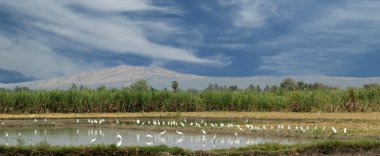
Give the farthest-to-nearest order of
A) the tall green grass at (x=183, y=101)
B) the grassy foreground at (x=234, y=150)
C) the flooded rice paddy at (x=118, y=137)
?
the tall green grass at (x=183, y=101)
the flooded rice paddy at (x=118, y=137)
the grassy foreground at (x=234, y=150)

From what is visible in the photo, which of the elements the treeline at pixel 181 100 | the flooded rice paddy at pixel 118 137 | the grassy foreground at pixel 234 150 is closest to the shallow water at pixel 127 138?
the flooded rice paddy at pixel 118 137

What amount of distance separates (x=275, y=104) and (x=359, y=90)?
788 cm

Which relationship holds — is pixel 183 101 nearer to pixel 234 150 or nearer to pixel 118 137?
pixel 118 137

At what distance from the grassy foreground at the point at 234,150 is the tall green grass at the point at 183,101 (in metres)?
30.0

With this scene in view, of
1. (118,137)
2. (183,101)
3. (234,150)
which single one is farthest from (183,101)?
(234,150)

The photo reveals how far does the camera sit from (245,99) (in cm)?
5019

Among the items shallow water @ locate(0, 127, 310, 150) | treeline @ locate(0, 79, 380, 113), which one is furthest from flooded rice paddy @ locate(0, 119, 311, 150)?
treeline @ locate(0, 79, 380, 113)

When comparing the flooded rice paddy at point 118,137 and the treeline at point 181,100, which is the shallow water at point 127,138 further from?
the treeline at point 181,100

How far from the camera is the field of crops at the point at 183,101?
149ft

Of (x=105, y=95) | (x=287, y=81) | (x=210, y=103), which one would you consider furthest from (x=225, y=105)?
(x=287, y=81)

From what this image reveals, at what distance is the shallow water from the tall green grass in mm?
16522

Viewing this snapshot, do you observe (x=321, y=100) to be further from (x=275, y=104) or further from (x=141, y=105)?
(x=141, y=105)

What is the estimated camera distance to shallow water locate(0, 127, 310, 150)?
2071 centimetres

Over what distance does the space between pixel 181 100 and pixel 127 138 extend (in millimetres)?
26632
